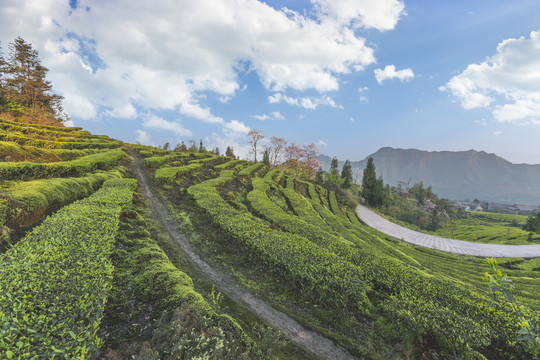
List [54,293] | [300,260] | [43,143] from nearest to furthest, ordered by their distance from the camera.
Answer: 1. [54,293]
2. [300,260]
3. [43,143]

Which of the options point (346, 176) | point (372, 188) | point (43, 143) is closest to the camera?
point (43, 143)

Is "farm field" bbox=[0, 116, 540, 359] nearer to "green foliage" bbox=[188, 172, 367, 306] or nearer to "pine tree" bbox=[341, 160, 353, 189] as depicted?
"green foliage" bbox=[188, 172, 367, 306]

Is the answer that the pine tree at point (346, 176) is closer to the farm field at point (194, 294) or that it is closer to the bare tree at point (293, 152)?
the bare tree at point (293, 152)

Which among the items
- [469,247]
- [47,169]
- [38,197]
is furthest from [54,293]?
[469,247]

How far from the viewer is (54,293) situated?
384 centimetres

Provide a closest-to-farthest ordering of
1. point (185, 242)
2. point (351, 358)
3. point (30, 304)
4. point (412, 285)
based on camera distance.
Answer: point (30, 304) < point (351, 358) < point (412, 285) < point (185, 242)

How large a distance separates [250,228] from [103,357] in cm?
744

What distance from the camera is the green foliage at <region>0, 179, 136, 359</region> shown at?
2957mm

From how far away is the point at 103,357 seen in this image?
12.8ft

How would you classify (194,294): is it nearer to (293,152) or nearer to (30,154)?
(30,154)

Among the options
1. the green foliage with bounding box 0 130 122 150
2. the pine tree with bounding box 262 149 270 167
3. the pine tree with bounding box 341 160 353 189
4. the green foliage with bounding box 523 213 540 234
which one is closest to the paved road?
the green foliage with bounding box 523 213 540 234

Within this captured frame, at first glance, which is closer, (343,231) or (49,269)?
(49,269)

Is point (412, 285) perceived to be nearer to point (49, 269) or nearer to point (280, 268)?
point (280, 268)

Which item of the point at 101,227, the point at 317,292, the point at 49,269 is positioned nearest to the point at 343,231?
the point at 317,292
